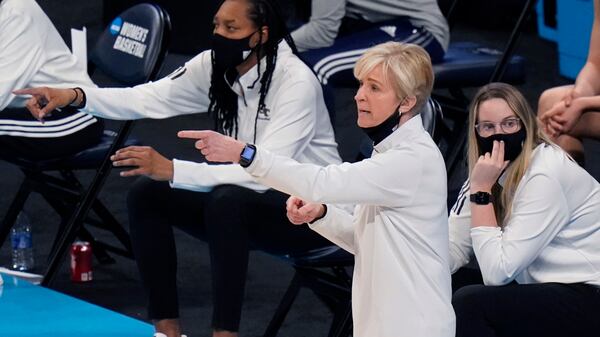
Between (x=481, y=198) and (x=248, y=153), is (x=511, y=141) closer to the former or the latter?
(x=481, y=198)

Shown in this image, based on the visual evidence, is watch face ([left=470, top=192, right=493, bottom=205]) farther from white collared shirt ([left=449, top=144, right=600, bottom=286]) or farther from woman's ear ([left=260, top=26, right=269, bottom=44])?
woman's ear ([left=260, top=26, right=269, bottom=44])

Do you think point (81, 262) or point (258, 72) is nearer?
point (258, 72)

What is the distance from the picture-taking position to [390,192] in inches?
129

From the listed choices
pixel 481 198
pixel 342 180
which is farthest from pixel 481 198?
pixel 342 180

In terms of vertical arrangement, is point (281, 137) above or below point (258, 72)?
below

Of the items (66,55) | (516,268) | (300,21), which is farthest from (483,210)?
(300,21)

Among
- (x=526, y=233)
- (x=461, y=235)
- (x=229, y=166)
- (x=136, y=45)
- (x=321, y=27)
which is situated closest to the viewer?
(x=526, y=233)

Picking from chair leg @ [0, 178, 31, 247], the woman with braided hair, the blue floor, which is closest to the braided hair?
the woman with braided hair

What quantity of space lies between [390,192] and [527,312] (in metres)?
0.55

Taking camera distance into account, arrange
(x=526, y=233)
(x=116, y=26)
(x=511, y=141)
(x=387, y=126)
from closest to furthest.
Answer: (x=387, y=126) < (x=526, y=233) < (x=511, y=141) < (x=116, y=26)

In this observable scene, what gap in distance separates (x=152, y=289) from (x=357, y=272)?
101 centimetres

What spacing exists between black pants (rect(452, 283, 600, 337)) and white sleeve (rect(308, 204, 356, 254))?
0.35 meters

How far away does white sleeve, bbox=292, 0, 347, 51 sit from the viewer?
5297 millimetres

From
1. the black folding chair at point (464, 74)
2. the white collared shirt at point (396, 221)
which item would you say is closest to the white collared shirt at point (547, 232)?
the white collared shirt at point (396, 221)
